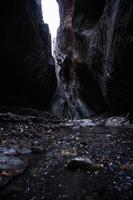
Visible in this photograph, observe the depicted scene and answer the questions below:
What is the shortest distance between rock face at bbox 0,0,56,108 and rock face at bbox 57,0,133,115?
9.80ft

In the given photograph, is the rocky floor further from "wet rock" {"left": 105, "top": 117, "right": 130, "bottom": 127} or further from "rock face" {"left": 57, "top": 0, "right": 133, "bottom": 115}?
"rock face" {"left": 57, "top": 0, "right": 133, "bottom": 115}

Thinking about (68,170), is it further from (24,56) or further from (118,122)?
(24,56)

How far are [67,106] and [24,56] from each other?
1181 centimetres

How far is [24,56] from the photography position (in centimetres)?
1485

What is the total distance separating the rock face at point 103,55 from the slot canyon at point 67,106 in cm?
4

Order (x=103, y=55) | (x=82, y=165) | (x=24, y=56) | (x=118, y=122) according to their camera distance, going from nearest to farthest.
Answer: (x=82, y=165) < (x=118, y=122) < (x=103, y=55) < (x=24, y=56)

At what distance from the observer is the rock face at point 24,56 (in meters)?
12.6

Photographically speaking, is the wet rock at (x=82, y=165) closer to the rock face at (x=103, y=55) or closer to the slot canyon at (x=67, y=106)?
the slot canyon at (x=67, y=106)

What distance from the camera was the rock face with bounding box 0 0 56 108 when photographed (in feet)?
41.5

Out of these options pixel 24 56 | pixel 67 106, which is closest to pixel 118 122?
pixel 24 56

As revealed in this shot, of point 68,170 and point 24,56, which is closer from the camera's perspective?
point 68,170

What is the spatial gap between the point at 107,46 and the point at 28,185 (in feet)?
27.3

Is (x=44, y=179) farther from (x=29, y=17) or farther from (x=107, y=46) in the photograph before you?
(x=29, y=17)

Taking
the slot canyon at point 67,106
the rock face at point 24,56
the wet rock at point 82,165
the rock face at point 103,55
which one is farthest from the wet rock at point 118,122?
the rock face at point 24,56
